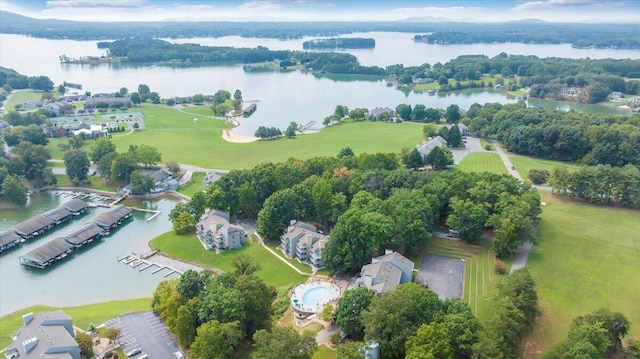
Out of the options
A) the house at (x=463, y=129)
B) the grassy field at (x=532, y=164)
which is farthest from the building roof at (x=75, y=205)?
the house at (x=463, y=129)

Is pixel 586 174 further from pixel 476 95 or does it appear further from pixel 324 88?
Result: pixel 324 88

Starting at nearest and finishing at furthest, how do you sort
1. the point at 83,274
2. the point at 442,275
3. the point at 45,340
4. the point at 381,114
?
the point at 45,340
the point at 442,275
the point at 83,274
the point at 381,114

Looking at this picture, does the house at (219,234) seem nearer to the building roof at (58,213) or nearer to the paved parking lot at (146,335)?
the paved parking lot at (146,335)

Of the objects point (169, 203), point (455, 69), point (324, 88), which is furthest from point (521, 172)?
point (455, 69)

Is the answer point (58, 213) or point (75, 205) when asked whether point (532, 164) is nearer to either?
point (75, 205)

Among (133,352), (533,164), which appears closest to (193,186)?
(133,352)

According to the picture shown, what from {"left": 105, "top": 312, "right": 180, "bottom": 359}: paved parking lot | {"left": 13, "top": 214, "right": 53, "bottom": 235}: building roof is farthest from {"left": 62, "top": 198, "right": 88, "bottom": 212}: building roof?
{"left": 105, "top": 312, "right": 180, "bottom": 359}: paved parking lot
